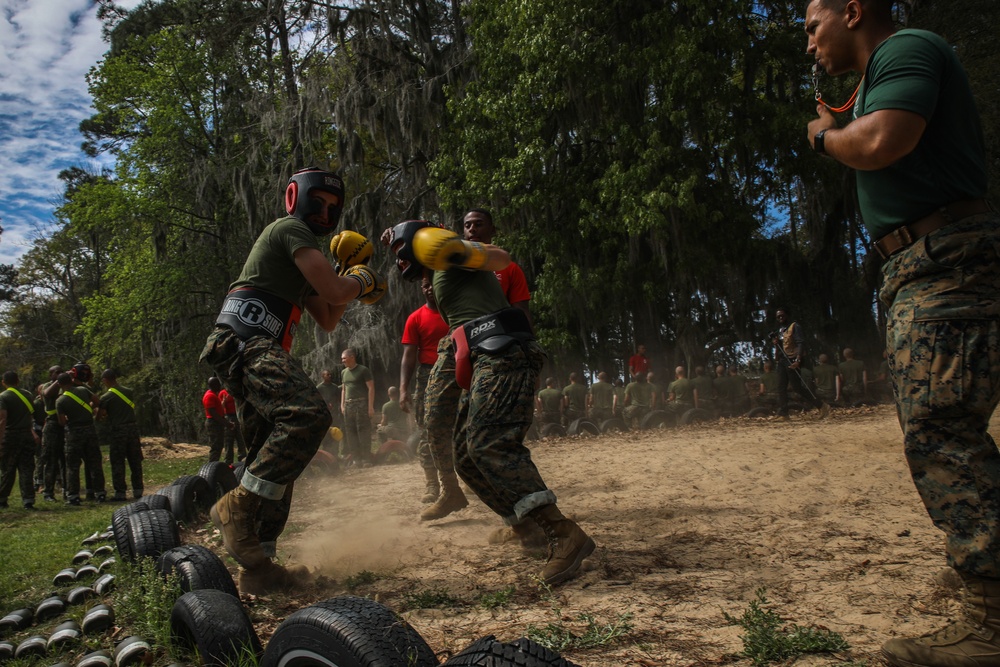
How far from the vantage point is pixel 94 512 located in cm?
988

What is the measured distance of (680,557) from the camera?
3756mm

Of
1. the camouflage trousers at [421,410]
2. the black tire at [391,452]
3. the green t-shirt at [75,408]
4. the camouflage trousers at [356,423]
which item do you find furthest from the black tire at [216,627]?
the camouflage trousers at [356,423]

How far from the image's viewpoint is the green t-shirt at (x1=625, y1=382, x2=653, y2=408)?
14242mm

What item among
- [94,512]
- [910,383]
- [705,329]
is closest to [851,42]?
[910,383]

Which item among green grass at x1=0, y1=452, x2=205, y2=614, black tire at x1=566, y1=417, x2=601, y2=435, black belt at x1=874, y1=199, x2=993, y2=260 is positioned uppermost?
black belt at x1=874, y1=199, x2=993, y2=260

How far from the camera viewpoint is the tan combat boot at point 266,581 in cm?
373

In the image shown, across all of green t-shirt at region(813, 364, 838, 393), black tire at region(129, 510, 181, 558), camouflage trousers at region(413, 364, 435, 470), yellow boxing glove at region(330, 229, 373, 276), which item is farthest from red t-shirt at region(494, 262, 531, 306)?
green t-shirt at region(813, 364, 838, 393)

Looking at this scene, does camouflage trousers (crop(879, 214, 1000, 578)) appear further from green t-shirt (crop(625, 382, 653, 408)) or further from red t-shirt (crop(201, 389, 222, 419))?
red t-shirt (crop(201, 389, 222, 419))

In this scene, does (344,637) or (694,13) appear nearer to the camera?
(344,637)

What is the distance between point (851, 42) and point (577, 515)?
11.4 ft

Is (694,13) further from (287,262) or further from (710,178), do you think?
(287,262)

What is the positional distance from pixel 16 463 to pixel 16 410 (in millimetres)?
791

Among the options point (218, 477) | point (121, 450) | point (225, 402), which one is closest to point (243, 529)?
point (218, 477)

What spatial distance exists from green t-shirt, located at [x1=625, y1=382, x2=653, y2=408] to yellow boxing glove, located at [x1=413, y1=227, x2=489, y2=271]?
10.8 meters
